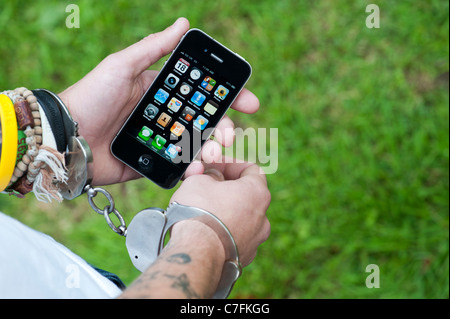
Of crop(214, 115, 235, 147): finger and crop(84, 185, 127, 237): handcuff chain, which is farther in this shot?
crop(214, 115, 235, 147): finger

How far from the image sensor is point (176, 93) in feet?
4.12

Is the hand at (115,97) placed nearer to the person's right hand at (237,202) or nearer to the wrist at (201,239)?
the person's right hand at (237,202)

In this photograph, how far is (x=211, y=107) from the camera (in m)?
1.26

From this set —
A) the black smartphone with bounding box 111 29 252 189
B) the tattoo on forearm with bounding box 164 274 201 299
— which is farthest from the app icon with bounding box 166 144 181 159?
the tattoo on forearm with bounding box 164 274 201 299

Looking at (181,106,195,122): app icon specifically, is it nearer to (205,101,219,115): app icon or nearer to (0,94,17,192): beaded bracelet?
(205,101,219,115): app icon

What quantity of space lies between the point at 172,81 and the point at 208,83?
101mm

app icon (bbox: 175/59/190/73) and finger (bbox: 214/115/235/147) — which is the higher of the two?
app icon (bbox: 175/59/190/73)

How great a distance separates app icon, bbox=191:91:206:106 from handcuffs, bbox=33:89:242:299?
324mm

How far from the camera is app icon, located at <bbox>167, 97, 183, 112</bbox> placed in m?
1.26

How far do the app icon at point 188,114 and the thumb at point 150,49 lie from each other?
0.52 feet

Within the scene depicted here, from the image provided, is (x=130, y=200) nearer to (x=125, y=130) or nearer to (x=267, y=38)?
(x=125, y=130)

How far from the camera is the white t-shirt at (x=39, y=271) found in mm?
745
